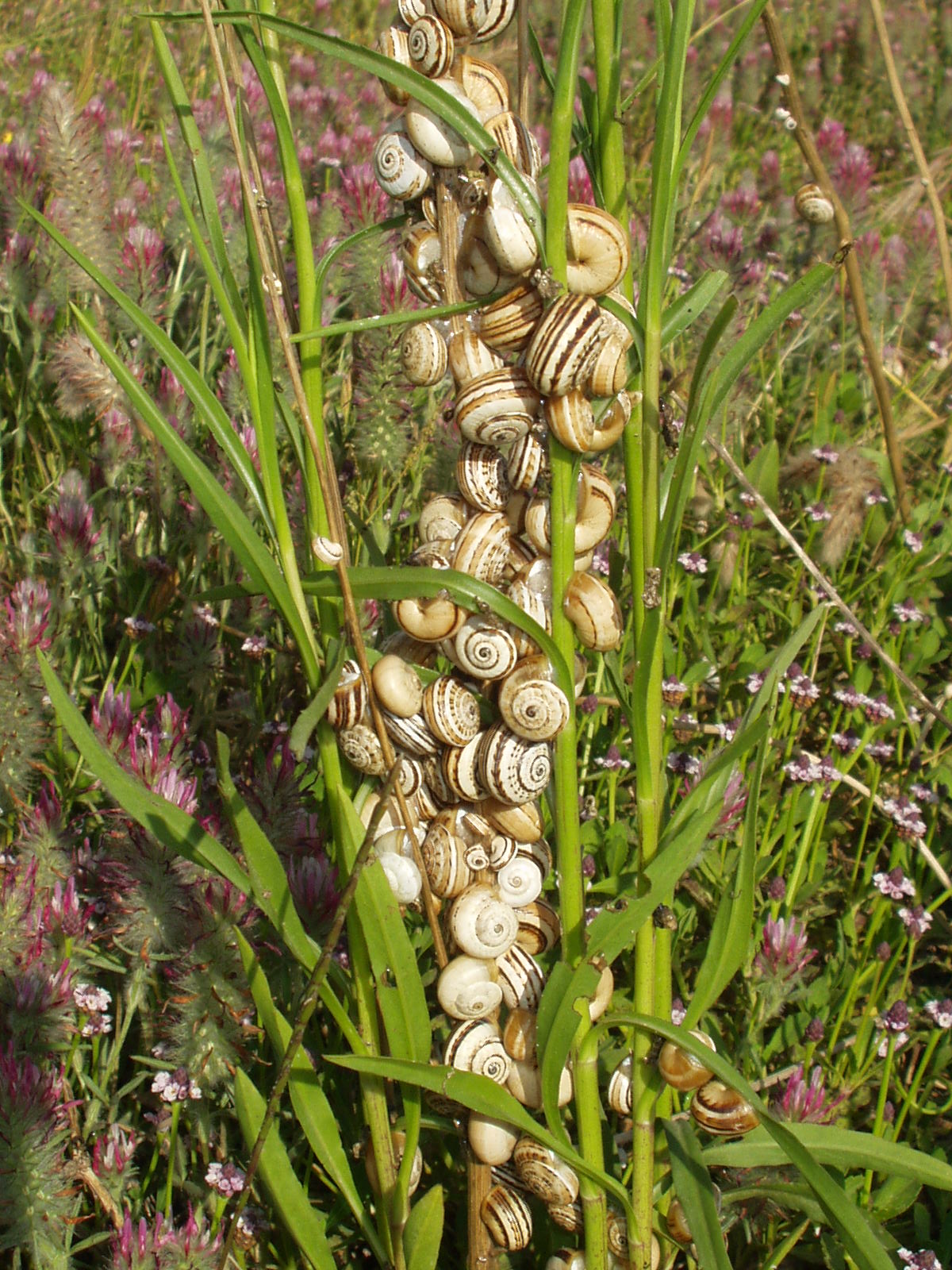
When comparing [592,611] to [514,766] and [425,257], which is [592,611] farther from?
[425,257]

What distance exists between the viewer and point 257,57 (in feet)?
2.50

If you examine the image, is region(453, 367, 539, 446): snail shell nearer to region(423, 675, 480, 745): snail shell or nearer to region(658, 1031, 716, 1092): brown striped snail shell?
region(423, 675, 480, 745): snail shell

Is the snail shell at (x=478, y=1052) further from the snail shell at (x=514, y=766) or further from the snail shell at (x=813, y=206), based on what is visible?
the snail shell at (x=813, y=206)

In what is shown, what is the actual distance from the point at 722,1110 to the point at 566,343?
0.60 m

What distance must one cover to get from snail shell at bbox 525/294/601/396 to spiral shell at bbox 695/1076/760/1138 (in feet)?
1.80

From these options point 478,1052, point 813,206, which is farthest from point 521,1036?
point 813,206

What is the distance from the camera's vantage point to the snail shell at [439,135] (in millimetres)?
757

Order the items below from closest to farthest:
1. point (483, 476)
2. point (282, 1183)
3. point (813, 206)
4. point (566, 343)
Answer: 1. point (566, 343)
2. point (483, 476)
3. point (282, 1183)
4. point (813, 206)

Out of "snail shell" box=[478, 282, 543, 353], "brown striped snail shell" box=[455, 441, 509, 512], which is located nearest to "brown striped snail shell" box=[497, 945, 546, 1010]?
"brown striped snail shell" box=[455, 441, 509, 512]

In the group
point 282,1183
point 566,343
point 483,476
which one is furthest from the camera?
point 282,1183

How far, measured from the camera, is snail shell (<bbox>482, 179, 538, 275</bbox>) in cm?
73

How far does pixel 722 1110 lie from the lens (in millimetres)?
890

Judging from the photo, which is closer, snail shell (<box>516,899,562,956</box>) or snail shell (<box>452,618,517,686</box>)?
snail shell (<box>452,618,517,686</box>)

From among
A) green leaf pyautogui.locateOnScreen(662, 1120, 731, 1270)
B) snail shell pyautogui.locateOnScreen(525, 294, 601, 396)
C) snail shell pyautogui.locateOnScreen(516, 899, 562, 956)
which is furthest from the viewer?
snail shell pyautogui.locateOnScreen(516, 899, 562, 956)
